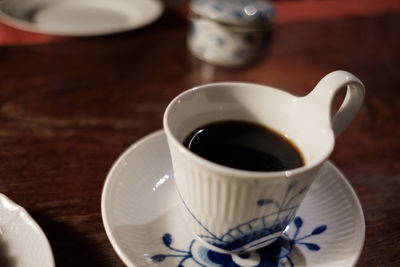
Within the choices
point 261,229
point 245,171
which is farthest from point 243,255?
point 245,171

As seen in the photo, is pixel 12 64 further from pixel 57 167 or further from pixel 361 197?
pixel 361 197

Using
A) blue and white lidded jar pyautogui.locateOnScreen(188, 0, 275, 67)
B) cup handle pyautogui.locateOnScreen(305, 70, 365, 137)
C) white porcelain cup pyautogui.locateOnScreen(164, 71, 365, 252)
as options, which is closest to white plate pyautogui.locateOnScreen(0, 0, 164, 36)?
blue and white lidded jar pyautogui.locateOnScreen(188, 0, 275, 67)

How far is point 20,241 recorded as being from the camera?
484mm

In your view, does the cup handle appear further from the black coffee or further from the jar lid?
the jar lid

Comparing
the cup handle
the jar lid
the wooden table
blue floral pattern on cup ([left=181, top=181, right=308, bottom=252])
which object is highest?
the cup handle

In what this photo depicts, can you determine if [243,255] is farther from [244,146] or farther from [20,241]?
[20,241]

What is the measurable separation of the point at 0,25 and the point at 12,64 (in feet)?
1.20

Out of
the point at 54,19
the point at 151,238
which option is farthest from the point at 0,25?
the point at 151,238

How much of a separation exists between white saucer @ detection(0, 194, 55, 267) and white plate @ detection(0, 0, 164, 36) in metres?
0.78

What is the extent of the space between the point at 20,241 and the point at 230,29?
Result: 81cm

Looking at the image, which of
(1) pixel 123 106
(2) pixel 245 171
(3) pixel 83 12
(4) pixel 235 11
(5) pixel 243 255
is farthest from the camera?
(3) pixel 83 12

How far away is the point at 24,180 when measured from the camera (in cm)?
66

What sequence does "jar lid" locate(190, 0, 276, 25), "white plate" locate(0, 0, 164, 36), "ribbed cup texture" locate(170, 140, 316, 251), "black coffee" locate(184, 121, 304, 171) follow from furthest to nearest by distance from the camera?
"white plate" locate(0, 0, 164, 36)
"jar lid" locate(190, 0, 276, 25)
"black coffee" locate(184, 121, 304, 171)
"ribbed cup texture" locate(170, 140, 316, 251)

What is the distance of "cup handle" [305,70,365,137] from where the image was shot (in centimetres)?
52
